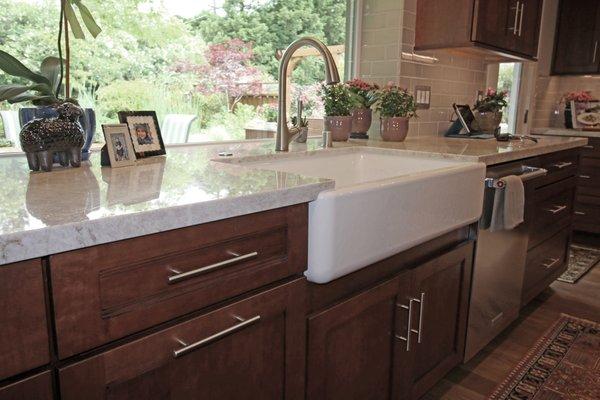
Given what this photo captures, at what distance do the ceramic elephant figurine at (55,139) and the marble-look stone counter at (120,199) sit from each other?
0.04 m

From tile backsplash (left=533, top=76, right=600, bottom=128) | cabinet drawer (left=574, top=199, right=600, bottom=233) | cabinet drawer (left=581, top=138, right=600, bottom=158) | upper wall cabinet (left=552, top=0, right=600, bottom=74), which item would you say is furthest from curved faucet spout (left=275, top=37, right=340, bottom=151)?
upper wall cabinet (left=552, top=0, right=600, bottom=74)

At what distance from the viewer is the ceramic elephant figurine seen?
115 cm

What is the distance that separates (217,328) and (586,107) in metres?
4.57

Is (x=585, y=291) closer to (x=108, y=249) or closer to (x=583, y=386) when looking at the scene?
(x=583, y=386)

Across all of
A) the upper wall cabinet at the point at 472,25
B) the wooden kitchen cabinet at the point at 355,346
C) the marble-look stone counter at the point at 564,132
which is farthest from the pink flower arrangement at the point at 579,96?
the wooden kitchen cabinet at the point at 355,346

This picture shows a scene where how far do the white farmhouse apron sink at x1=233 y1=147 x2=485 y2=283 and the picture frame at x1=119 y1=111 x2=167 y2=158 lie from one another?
0.28m

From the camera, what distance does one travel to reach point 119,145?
1298 mm

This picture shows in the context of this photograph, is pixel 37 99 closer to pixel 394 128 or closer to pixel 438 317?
pixel 438 317

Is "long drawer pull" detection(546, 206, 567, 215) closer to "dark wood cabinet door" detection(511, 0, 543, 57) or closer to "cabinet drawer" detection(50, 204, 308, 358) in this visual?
"dark wood cabinet door" detection(511, 0, 543, 57)

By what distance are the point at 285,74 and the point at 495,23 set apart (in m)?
1.53

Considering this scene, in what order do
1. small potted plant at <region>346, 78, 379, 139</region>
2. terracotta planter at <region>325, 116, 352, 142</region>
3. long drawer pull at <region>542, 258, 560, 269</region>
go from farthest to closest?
1. long drawer pull at <region>542, 258, 560, 269</region>
2. small potted plant at <region>346, 78, 379, 139</region>
3. terracotta planter at <region>325, 116, 352, 142</region>

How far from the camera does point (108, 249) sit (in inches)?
28.9

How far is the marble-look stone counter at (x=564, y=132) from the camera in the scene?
13.0 ft

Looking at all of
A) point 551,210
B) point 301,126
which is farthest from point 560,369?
point 301,126
